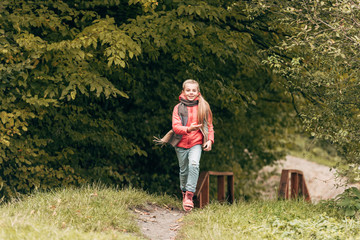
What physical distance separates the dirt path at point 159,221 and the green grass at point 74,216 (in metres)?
0.18

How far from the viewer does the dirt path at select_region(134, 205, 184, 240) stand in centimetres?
607

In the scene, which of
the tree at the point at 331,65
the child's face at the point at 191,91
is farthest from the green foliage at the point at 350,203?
the child's face at the point at 191,91

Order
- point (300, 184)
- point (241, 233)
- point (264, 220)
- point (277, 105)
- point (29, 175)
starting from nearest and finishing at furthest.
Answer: point (241, 233), point (264, 220), point (29, 175), point (300, 184), point (277, 105)

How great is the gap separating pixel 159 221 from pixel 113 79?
3.63 m

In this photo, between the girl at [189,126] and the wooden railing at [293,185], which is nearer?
the girl at [189,126]

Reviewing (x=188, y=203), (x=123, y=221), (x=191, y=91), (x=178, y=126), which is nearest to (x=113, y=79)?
(x=191, y=91)

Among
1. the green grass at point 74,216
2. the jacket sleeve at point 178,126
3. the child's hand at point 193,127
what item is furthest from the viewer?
the jacket sleeve at point 178,126

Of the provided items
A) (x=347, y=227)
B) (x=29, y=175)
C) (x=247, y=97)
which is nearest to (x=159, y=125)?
(x=247, y=97)

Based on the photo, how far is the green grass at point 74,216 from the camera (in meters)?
4.73

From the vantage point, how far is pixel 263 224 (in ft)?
19.7

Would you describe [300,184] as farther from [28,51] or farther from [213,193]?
[28,51]

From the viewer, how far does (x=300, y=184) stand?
415 inches

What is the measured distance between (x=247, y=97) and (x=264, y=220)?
3821mm

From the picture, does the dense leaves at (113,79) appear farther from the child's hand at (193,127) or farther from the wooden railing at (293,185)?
the wooden railing at (293,185)
